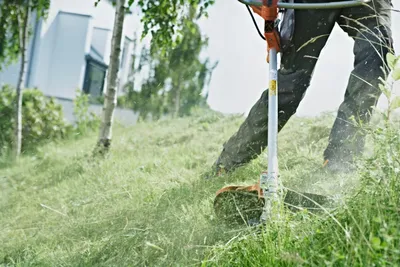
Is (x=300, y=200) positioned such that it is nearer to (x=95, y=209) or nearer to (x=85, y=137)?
(x=95, y=209)

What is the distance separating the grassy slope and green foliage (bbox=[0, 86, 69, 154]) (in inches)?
70.7

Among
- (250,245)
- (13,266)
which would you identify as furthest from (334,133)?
(13,266)

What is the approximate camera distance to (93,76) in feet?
28.2

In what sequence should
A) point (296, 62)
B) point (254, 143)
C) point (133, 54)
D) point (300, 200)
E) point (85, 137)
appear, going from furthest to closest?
1. point (133, 54)
2. point (85, 137)
3. point (254, 143)
4. point (296, 62)
5. point (300, 200)

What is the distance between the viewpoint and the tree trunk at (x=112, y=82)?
425 cm

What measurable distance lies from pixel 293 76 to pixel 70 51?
646 cm

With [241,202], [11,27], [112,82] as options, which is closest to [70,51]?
[11,27]

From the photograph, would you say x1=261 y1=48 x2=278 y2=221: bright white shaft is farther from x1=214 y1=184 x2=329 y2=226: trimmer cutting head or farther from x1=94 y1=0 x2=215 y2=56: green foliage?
x1=94 y1=0 x2=215 y2=56: green foliage

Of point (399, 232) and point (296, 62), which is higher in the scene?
point (296, 62)

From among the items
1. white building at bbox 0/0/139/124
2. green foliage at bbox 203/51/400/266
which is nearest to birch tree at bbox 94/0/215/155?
green foliage at bbox 203/51/400/266

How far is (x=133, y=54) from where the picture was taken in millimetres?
9906

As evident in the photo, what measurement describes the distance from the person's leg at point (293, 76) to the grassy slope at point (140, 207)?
14 centimetres

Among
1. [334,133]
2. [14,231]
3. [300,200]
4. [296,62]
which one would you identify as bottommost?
[14,231]

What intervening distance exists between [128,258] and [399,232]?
1.03 m
